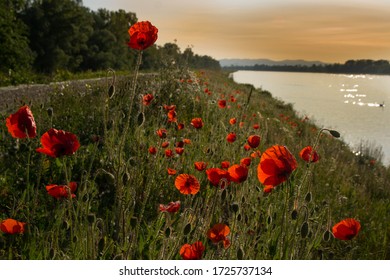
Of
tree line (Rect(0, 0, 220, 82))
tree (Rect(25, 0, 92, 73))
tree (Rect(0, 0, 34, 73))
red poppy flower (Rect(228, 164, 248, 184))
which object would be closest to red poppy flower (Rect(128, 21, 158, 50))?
red poppy flower (Rect(228, 164, 248, 184))

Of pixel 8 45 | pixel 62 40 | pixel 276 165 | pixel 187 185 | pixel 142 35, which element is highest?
pixel 62 40

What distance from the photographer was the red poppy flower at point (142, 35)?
227 centimetres

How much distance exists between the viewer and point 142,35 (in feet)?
7.57

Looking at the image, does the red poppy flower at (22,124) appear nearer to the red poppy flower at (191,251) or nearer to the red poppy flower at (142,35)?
the red poppy flower at (142,35)

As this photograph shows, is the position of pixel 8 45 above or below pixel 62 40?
below

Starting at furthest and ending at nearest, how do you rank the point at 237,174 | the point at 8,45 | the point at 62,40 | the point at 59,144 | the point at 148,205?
the point at 62,40 → the point at 8,45 → the point at 148,205 → the point at 237,174 → the point at 59,144

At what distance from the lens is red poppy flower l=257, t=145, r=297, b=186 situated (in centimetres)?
175

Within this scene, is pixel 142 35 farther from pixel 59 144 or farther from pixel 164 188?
pixel 164 188

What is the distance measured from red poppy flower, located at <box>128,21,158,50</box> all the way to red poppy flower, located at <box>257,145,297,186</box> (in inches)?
33.9

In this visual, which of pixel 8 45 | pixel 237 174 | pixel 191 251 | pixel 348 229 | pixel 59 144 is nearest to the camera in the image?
pixel 191 251

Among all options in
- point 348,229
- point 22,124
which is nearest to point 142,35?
point 22,124

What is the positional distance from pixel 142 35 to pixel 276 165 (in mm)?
989
